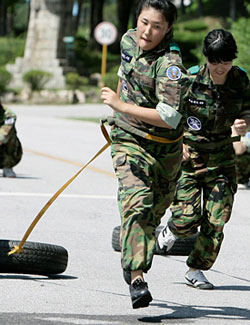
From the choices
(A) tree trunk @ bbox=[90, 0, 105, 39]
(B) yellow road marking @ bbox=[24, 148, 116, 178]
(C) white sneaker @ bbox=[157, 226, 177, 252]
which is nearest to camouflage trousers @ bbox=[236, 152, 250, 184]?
(B) yellow road marking @ bbox=[24, 148, 116, 178]

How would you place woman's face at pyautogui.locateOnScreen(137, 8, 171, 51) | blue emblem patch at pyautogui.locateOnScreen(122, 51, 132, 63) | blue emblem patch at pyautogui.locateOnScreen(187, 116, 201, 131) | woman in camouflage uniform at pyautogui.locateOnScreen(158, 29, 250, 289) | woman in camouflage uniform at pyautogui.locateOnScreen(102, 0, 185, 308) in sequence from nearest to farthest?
woman in camouflage uniform at pyautogui.locateOnScreen(102, 0, 185, 308) → woman's face at pyautogui.locateOnScreen(137, 8, 171, 51) → blue emblem patch at pyautogui.locateOnScreen(122, 51, 132, 63) → woman in camouflage uniform at pyautogui.locateOnScreen(158, 29, 250, 289) → blue emblem patch at pyautogui.locateOnScreen(187, 116, 201, 131)

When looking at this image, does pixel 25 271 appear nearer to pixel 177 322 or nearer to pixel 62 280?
pixel 62 280

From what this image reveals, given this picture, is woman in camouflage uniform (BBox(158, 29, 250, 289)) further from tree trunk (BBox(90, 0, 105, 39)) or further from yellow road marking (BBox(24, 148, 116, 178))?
tree trunk (BBox(90, 0, 105, 39))

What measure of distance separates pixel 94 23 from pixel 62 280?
53675mm

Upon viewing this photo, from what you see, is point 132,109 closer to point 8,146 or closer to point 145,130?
point 145,130

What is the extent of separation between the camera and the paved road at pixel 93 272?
5824mm

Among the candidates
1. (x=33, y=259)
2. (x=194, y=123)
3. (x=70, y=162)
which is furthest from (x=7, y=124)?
(x=194, y=123)

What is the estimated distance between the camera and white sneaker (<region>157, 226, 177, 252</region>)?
7289mm

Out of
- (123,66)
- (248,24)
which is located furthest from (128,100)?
(248,24)

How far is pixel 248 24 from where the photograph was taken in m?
28.8

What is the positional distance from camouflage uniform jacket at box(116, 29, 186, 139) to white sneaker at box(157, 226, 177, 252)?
4.93 feet

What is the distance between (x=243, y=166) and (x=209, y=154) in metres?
6.84

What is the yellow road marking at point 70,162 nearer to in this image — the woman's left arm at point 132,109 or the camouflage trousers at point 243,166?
the camouflage trousers at point 243,166

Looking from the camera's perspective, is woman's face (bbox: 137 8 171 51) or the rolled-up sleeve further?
woman's face (bbox: 137 8 171 51)
